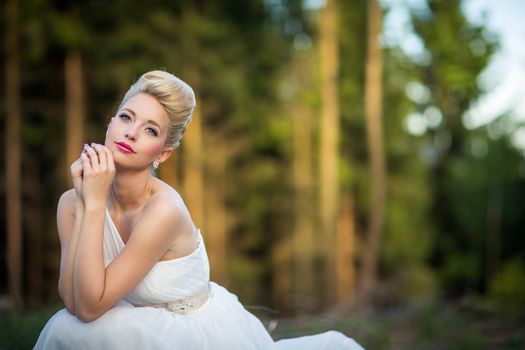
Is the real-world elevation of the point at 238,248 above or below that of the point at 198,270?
below

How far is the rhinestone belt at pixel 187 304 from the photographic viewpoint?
8.95ft

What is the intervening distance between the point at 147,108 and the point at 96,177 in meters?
0.43

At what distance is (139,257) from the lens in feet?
8.14

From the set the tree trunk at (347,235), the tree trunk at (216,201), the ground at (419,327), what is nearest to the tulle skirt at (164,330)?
the ground at (419,327)

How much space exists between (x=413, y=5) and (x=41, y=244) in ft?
49.3

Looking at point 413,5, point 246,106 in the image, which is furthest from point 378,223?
point 246,106

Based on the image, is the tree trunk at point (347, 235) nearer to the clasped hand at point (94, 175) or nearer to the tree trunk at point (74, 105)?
the tree trunk at point (74, 105)

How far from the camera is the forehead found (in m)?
2.71

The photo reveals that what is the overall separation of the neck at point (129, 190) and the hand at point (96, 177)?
0.20m

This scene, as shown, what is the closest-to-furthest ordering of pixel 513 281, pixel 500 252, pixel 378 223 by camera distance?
pixel 378 223 < pixel 513 281 < pixel 500 252

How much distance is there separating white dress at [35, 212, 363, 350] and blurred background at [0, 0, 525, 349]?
9.71 feet

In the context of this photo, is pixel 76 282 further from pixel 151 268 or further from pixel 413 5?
pixel 413 5

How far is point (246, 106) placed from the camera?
2048cm

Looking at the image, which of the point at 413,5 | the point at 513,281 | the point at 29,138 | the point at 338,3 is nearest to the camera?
the point at 413,5
